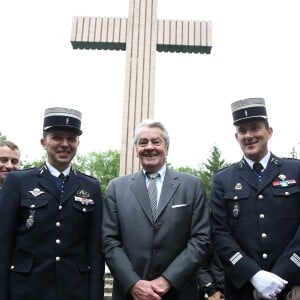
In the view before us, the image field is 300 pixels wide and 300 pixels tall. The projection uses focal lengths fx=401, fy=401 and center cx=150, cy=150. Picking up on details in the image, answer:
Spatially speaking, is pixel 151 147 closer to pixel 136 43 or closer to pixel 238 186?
pixel 238 186

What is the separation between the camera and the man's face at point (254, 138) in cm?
283

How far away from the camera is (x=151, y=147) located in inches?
115

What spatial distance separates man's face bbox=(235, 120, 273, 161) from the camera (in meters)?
2.83

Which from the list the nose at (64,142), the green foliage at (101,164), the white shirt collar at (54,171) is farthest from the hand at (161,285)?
the green foliage at (101,164)

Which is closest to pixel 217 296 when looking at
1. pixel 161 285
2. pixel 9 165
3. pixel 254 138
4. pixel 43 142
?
pixel 161 285

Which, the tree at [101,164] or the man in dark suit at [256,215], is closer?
the man in dark suit at [256,215]

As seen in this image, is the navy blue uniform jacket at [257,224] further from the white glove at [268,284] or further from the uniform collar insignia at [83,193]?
the uniform collar insignia at [83,193]

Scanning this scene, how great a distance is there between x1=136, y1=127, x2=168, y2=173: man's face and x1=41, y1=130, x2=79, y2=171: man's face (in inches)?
19.3

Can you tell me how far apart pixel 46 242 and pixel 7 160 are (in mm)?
1300

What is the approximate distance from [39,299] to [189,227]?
1.11 metres

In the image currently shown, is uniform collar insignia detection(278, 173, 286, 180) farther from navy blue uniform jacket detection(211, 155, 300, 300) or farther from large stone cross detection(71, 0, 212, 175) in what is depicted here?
large stone cross detection(71, 0, 212, 175)

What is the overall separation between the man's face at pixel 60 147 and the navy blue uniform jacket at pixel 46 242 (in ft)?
0.36

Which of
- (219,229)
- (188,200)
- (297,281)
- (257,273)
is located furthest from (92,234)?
(297,281)

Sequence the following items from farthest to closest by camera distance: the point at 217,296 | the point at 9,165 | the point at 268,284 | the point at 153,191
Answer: the point at 9,165 < the point at 217,296 < the point at 153,191 < the point at 268,284
